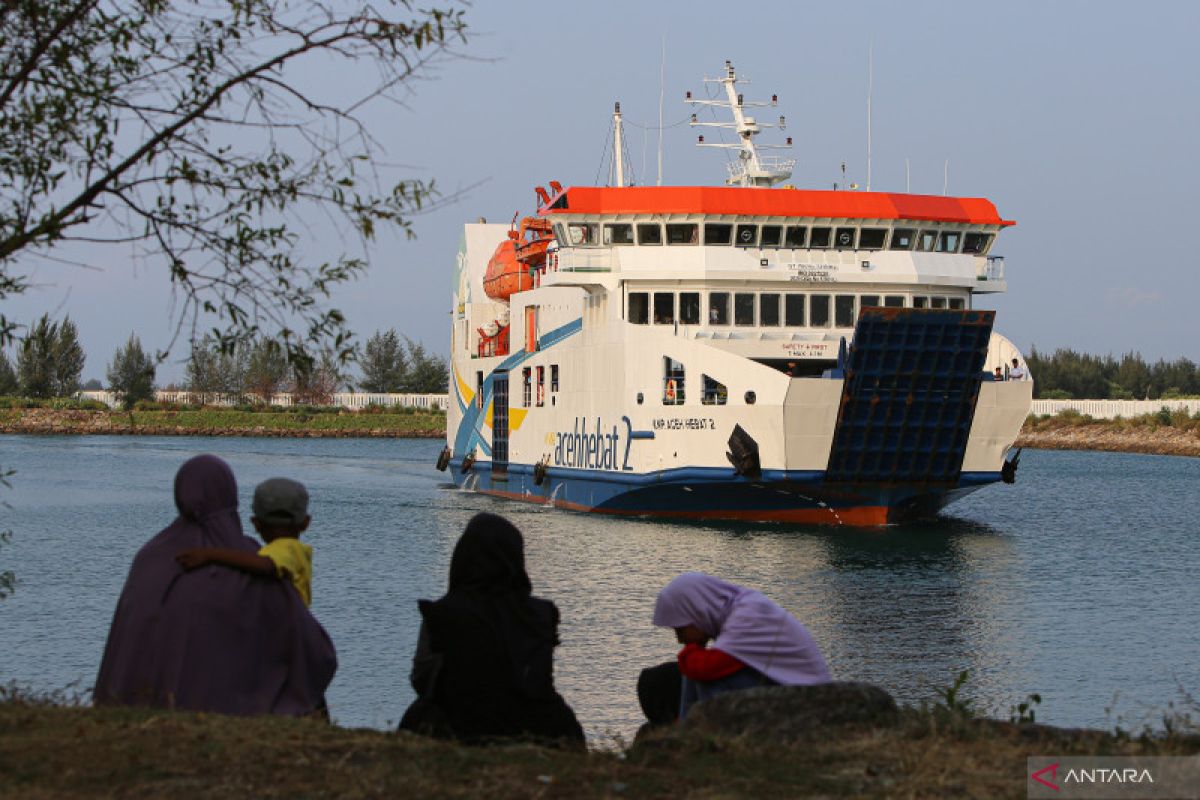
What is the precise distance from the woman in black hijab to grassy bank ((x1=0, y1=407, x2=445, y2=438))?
79231 millimetres

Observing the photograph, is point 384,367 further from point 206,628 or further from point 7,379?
point 206,628

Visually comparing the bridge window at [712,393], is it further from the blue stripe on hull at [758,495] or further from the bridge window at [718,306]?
the bridge window at [718,306]

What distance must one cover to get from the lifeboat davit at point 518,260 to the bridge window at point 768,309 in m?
6.23

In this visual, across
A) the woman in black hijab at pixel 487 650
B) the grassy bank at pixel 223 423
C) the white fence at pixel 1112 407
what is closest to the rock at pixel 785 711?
the woman in black hijab at pixel 487 650

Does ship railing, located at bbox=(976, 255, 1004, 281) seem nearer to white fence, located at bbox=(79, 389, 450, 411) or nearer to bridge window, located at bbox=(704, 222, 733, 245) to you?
bridge window, located at bbox=(704, 222, 733, 245)

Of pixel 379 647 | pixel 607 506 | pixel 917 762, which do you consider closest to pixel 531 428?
pixel 607 506

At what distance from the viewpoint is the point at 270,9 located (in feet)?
23.8

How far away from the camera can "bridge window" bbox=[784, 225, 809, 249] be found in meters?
26.4

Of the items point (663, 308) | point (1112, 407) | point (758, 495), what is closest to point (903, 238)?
point (663, 308)

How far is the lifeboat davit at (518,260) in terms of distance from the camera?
32.5 meters

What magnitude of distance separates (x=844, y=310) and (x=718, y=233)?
8.34 feet

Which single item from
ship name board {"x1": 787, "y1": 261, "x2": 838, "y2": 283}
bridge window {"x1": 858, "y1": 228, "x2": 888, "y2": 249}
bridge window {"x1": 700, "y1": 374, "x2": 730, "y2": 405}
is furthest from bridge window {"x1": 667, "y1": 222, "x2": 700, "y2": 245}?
bridge window {"x1": 700, "y1": 374, "x2": 730, "y2": 405}

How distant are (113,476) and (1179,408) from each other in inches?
1961

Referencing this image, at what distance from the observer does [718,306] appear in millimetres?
26125
